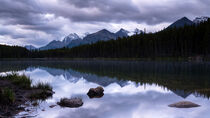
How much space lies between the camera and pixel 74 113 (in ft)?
38.7

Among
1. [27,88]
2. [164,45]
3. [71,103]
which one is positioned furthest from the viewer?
[164,45]

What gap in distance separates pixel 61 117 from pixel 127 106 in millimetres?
5012

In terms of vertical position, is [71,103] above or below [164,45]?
below

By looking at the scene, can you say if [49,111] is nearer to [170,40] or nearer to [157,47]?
[170,40]

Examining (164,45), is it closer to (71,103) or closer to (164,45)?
(164,45)

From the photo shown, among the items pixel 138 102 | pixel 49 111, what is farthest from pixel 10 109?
pixel 138 102

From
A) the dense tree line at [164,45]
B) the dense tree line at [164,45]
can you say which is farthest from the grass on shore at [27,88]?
the dense tree line at [164,45]

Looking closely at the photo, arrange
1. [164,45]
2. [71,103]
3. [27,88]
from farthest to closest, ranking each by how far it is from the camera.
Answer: [164,45] < [27,88] < [71,103]

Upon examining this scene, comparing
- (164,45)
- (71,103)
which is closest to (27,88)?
(71,103)

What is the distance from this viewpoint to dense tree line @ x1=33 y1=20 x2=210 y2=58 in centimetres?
10238

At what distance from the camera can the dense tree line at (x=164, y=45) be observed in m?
102

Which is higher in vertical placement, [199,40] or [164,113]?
[199,40]

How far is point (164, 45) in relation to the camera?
12038 centimetres

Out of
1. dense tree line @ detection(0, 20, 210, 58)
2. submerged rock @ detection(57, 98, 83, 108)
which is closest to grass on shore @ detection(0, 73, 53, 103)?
submerged rock @ detection(57, 98, 83, 108)
